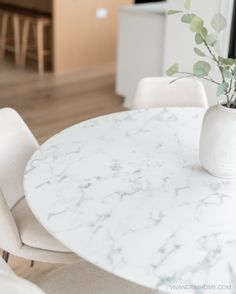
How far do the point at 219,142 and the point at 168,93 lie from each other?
1.12 m

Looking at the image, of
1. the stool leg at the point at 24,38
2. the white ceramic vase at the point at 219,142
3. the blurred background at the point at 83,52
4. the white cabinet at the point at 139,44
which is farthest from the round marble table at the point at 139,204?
the stool leg at the point at 24,38

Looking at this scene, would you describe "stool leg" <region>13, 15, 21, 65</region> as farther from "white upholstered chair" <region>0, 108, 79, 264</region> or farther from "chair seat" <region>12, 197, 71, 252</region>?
"chair seat" <region>12, 197, 71, 252</region>

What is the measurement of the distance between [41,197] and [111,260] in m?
0.37

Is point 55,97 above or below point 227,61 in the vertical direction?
below

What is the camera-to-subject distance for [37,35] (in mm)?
5734

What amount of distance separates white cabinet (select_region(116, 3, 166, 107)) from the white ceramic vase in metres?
2.77

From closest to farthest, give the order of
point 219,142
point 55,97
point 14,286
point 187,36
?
point 14,286
point 219,142
point 187,36
point 55,97

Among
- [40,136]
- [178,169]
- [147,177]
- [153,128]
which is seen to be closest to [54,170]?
[147,177]

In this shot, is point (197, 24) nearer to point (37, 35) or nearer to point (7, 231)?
point (7, 231)

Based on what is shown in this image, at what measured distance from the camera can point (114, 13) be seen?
616cm

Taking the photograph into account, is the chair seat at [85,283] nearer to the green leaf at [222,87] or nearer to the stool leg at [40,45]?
the green leaf at [222,87]

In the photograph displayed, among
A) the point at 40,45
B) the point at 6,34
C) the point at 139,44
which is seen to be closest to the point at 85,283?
the point at 139,44

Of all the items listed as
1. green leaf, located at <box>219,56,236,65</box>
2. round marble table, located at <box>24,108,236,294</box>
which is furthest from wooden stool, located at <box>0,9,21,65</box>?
green leaf, located at <box>219,56,236,65</box>

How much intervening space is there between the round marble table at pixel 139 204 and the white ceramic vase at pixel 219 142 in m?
0.05
